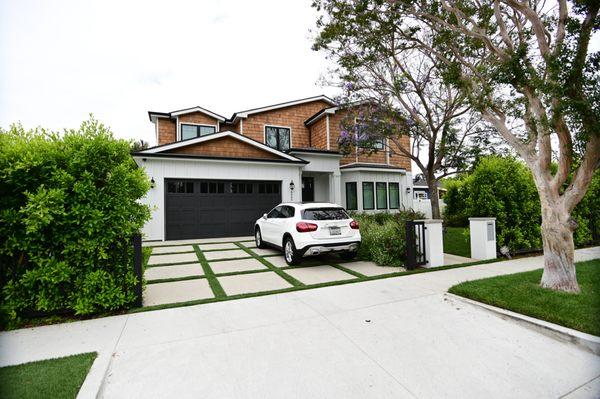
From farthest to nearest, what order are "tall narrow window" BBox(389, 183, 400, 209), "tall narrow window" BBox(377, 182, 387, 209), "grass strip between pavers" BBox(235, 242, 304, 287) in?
1. "tall narrow window" BBox(389, 183, 400, 209)
2. "tall narrow window" BBox(377, 182, 387, 209)
3. "grass strip between pavers" BBox(235, 242, 304, 287)

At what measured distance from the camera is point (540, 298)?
4.20 m

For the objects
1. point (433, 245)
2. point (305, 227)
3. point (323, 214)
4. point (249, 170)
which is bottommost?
point (433, 245)

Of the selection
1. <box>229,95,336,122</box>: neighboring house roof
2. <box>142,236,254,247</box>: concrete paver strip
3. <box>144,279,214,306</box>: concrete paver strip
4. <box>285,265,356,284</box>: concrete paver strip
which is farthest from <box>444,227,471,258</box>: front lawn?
<box>229,95,336,122</box>: neighboring house roof

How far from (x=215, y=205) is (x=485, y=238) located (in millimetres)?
10286

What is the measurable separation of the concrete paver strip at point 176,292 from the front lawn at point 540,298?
4530 millimetres

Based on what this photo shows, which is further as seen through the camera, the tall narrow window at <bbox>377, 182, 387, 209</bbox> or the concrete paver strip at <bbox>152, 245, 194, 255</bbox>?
the tall narrow window at <bbox>377, 182, 387, 209</bbox>

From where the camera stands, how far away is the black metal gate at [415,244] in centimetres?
674

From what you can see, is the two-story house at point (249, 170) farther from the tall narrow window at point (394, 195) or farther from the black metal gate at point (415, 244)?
the black metal gate at point (415, 244)

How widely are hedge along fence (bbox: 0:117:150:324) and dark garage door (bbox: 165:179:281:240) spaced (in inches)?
316

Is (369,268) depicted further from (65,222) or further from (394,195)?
(394,195)

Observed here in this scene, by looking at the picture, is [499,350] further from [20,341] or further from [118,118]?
[118,118]

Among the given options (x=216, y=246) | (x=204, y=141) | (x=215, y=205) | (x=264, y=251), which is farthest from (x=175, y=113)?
(x=264, y=251)

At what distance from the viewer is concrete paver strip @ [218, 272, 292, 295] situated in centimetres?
531

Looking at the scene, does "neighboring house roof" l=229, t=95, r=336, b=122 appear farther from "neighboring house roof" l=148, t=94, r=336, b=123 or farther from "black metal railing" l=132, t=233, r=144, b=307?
"black metal railing" l=132, t=233, r=144, b=307
